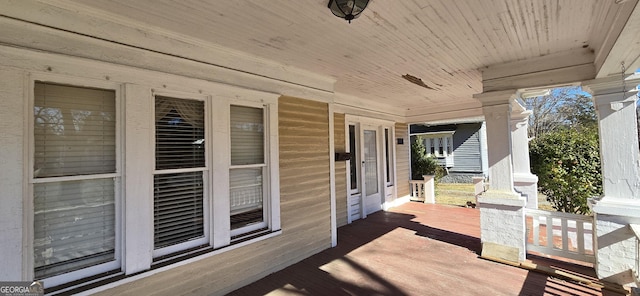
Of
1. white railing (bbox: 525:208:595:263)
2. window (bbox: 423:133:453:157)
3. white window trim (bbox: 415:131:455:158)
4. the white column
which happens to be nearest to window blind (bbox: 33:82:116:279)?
white railing (bbox: 525:208:595:263)

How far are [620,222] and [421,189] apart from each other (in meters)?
4.81

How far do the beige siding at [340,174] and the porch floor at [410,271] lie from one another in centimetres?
54

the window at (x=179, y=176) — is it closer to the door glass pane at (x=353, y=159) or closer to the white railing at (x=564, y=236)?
the door glass pane at (x=353, y=159)

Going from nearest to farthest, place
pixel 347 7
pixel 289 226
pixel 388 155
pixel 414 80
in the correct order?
pixel 347 7 < pixel 289 226 < pixel 414 80 < pixel 388 155

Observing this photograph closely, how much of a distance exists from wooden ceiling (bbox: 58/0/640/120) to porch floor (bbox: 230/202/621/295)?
2.38 meters

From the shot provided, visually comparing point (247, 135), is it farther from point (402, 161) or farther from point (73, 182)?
point (402, 161)

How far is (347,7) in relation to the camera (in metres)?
1.93

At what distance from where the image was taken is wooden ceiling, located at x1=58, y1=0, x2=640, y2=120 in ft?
6.89

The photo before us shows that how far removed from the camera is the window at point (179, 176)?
2.54 m

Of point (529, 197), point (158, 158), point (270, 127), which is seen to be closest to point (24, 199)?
point (158, 158)

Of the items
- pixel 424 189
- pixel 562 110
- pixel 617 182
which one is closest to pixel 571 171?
pixel 617 182

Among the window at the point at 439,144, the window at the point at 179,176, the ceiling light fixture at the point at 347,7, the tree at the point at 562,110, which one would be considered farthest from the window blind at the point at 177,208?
the tree at the point at 562,110

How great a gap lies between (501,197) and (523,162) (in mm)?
2461

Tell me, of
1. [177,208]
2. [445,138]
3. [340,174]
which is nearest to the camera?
[177,208]
